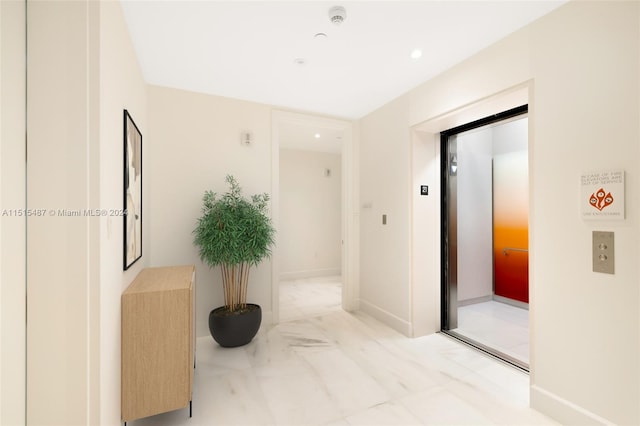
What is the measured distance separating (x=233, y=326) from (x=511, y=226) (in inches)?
145

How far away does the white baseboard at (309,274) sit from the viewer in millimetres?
5562

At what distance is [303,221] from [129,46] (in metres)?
4.10

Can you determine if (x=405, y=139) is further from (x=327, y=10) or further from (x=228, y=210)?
(x=228, y=210)

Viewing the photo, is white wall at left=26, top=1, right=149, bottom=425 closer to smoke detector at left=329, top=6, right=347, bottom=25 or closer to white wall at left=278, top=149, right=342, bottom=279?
smoke detector at left=329, top=6, right=347, bottom=25

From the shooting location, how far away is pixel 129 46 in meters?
2.00

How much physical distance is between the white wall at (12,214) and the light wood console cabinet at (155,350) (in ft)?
1.81

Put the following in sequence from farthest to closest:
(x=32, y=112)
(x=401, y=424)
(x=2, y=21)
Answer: (x=401, y=424) < (x=32, y=112) < (x=2, y=21)

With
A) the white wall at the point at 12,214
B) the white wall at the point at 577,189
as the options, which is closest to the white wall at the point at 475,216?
the white wall at the point at 577,189

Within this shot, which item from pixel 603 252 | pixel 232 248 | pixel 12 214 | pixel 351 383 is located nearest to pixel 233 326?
pixel 232 248

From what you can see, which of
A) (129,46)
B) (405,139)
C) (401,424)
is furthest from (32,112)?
(405,139)

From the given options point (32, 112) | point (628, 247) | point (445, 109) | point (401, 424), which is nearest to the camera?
point (32, 112)

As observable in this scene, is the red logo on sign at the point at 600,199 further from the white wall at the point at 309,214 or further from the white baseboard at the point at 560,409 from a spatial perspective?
the white wall at the point at 309,214

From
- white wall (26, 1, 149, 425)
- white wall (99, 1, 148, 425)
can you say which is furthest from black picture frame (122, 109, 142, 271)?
white wall (26, 1, 149, 425)

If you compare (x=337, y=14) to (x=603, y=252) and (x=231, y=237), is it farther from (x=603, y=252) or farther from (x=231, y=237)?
(x=603, y=252)
